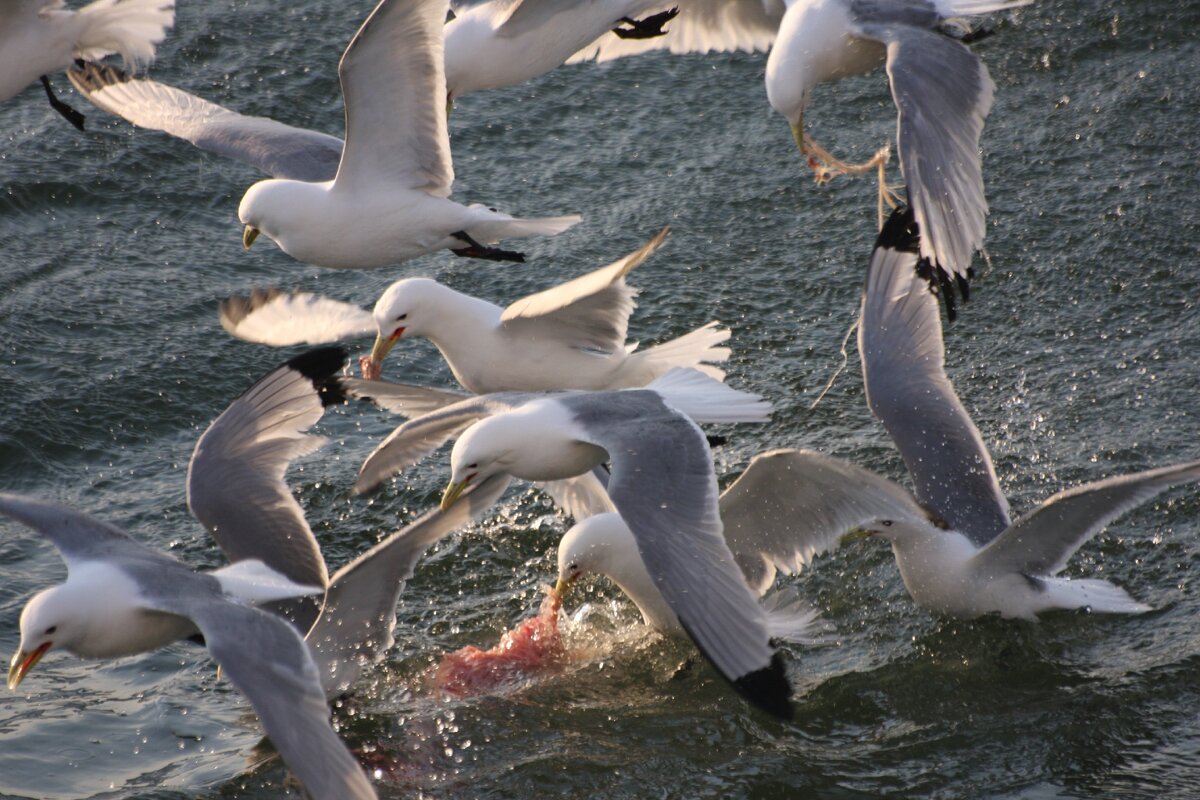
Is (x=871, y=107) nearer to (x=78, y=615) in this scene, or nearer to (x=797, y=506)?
(x=797, y=506)

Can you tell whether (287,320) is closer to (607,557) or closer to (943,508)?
(607,557)

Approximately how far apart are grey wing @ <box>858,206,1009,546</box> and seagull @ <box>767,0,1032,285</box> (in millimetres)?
462

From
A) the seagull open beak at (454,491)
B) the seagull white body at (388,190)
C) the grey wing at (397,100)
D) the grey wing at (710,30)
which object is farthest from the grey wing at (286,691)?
the grey wing at (710,30)

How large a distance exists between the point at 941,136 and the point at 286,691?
9.02ft

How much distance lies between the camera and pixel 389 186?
558 centimetres

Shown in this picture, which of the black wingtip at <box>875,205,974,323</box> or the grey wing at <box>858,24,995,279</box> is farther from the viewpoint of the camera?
the black wingtip at <box>875,205,974,323</box>

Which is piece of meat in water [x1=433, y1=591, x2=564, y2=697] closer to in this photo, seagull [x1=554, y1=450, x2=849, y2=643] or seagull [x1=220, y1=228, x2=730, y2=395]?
seagull [x1=554, y1=450, x2=849, y2=643]

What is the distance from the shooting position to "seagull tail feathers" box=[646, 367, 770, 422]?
4.86 meters

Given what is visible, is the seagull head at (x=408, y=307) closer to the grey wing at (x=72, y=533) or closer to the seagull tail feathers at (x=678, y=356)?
the seagull tail feathers at (x=678, y=356)

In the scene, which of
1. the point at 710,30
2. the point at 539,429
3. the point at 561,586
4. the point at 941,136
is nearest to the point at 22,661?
the point at 539,429

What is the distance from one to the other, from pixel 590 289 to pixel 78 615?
181 cm

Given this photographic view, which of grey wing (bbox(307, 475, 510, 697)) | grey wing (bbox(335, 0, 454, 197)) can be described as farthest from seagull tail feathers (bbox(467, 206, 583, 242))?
grey wing (bbox(307, 475, 510, 697))

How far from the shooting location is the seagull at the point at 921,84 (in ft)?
16.1

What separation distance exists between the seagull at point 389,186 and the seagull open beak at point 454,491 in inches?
45.1
